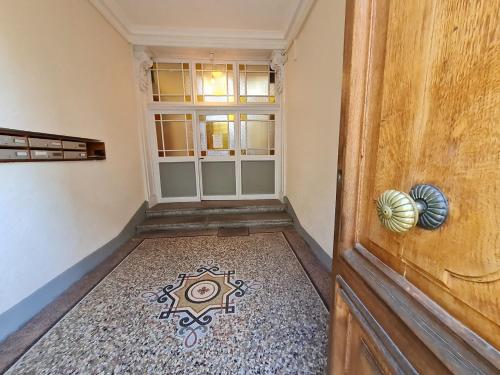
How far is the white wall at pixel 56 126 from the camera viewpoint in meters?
1.47

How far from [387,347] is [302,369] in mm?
964

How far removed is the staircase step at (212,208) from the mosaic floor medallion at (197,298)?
150 cm

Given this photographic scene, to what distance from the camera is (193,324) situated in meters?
1.50

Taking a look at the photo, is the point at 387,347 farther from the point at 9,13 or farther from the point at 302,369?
the point at 9,13

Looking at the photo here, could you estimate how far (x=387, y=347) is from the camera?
48cm

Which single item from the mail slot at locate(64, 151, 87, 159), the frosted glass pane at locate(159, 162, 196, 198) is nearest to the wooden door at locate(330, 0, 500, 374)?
the mail slot at locate(64, 151, 87, 159)

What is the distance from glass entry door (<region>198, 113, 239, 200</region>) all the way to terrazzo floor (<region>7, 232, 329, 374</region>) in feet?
6.39

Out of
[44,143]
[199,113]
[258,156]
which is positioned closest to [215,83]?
[199,113]

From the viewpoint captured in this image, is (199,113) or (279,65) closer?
(279,65)

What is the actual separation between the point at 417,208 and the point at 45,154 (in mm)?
2400

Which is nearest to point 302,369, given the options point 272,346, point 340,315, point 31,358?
point 272,346

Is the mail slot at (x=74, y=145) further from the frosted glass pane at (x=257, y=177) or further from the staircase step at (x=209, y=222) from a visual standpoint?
the frosted glass pane at (x=257, y=177)

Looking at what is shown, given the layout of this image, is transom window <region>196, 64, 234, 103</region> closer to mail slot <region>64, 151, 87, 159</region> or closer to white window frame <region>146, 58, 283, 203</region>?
white window frame <region>146, 58, 283, 203</region>

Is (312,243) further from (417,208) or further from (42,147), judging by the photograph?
(42,147)
